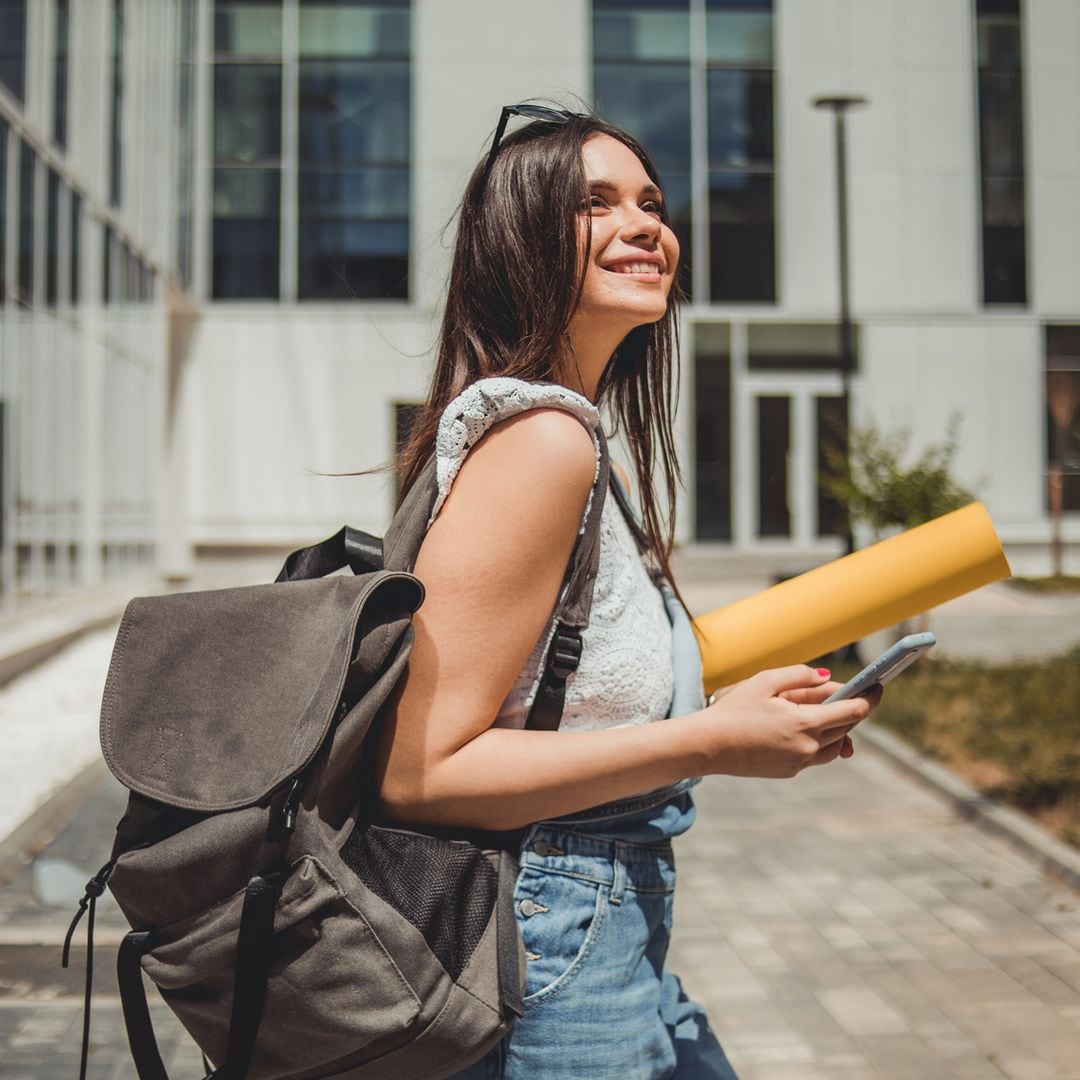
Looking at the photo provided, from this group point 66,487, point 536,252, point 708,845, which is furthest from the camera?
point 66,487

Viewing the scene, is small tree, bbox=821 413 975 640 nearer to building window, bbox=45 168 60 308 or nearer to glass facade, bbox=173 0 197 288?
building window, bbox=45 168 60 308

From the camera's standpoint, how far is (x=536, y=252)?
1.79 m

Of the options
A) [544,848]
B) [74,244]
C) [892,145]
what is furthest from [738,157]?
[544,848]

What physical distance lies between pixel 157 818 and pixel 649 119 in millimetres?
22486

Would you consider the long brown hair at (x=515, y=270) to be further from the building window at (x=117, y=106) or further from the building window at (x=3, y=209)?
the building window at (x=117, y=106)

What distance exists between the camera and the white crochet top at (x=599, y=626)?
5.29ft

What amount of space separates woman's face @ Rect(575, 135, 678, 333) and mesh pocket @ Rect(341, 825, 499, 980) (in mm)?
719

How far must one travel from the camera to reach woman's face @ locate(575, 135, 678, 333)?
71.4 inches

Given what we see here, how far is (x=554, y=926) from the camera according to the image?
5.37 feet

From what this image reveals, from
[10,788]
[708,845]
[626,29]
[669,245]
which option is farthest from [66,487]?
[626,29]

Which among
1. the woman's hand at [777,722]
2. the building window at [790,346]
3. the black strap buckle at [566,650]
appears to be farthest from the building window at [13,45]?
the building window at [790,346]

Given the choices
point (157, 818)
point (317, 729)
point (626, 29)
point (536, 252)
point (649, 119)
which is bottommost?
point (157, 818)

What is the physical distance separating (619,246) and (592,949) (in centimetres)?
90

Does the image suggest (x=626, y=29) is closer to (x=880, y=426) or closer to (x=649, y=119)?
(x=649, y=119)
